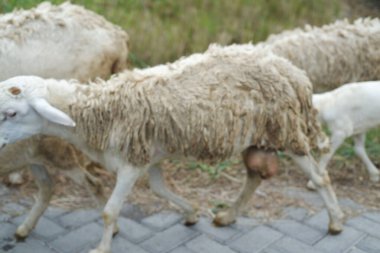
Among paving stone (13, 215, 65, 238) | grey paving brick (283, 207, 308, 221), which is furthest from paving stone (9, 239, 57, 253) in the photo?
grey paving brick (283, 207, 308, 221)

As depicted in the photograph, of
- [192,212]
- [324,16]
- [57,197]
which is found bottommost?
[57,197]

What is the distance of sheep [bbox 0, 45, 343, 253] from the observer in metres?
2.97

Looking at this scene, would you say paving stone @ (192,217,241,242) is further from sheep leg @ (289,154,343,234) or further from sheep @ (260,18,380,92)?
sheep @ (260,18,380,92)

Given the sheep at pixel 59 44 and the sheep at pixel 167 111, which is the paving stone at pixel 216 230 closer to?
the sheep at pixel 167 111

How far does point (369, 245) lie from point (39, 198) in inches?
91.1

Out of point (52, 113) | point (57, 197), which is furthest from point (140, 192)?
point (52, 113)

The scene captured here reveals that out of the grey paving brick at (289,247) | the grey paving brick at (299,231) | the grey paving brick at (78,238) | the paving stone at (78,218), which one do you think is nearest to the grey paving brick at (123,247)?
the grey paving brick at (78,238)

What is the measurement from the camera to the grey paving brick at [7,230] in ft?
12.1

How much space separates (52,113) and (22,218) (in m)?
1.45

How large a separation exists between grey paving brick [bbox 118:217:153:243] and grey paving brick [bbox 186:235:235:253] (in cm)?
33

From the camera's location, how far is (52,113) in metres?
2.82

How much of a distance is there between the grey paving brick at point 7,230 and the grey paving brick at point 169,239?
947 mm

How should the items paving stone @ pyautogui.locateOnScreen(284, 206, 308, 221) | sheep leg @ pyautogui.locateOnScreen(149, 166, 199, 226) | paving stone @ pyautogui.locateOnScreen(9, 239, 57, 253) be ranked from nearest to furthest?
paving stone @ pyautogui.locateOnScreen(9, 239, 57, 253)
sheep leg @ pyautogui.locateOnScreen(149, 166, 199, 226)
paving stone @ pyautogui.locateOnScreen(284, 206, 308, 221)

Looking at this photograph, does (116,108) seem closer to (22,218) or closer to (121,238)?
(121,238)
